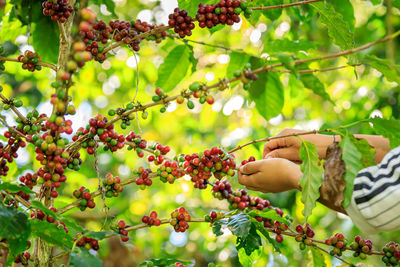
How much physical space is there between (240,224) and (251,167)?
243 mm

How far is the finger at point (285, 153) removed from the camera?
2.09m

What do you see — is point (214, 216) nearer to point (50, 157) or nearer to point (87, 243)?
point (87, 243)

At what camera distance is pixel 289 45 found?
7.66 ft

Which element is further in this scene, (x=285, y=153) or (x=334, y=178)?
(x=285, y=153)

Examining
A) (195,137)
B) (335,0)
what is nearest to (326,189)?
(335,0)

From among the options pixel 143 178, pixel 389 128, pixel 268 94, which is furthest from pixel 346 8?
pixel 143 178

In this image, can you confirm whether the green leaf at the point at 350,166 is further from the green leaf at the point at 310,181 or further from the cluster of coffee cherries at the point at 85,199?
the cluster of coffee cherries at the point at 85,199

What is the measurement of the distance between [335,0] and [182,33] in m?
1.26

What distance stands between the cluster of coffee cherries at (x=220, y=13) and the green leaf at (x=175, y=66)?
0.56 meters

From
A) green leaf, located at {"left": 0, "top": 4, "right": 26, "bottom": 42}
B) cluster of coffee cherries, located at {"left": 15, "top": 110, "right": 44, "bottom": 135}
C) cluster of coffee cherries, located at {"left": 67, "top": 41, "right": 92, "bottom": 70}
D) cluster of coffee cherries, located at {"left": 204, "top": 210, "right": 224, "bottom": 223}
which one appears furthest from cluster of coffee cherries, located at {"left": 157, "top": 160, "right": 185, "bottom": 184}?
green leaf, located at {"left": 0, "top": 4, "right": 26, "bottom": 42}

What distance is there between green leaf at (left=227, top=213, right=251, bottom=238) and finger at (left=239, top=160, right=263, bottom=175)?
18cm

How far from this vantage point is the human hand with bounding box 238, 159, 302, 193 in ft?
5.68

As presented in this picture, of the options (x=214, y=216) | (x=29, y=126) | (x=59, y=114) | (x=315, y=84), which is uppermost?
(x=315, y=84)

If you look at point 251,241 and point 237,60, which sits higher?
point 237,60
